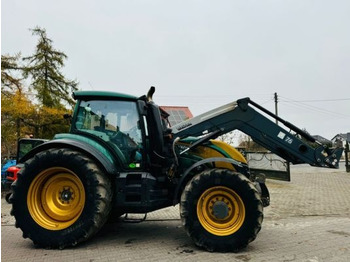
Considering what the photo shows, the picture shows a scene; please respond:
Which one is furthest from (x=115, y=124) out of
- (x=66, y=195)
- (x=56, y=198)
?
(x=56, y=198)

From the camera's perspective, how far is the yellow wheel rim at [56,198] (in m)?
4.82

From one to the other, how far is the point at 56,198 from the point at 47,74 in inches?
504

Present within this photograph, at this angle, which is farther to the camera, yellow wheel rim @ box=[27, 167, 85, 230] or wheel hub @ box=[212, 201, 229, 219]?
yellow wheel rim @ box=[27, 167, 85, 230]

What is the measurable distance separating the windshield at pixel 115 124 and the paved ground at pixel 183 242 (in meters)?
1.40

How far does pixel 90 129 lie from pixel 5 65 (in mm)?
14502

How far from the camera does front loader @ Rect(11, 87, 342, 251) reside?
464 cm

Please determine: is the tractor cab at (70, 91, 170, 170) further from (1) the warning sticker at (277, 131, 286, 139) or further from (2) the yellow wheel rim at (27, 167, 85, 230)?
(1) the warning sticker at (277, 131, 286, 139)

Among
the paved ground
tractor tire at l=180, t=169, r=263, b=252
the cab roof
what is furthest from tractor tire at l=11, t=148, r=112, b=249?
tractor tire at l=180, t=169, r=263, b=252

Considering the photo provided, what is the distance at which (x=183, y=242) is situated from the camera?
5.04 metres

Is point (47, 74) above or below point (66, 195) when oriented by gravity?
above

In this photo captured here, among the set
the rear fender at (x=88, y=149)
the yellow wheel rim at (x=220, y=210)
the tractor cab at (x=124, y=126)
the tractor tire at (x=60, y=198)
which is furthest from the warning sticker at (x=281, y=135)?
the tractor tire at (x=60, y=198)

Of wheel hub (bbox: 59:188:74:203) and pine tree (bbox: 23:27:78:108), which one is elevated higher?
pine tree (bbox: 23:27:78:108)

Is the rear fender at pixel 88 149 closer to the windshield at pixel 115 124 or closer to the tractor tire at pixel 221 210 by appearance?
the windshield at pixel 115 124

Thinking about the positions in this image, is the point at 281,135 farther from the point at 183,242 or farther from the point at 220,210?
the point at 183,242
